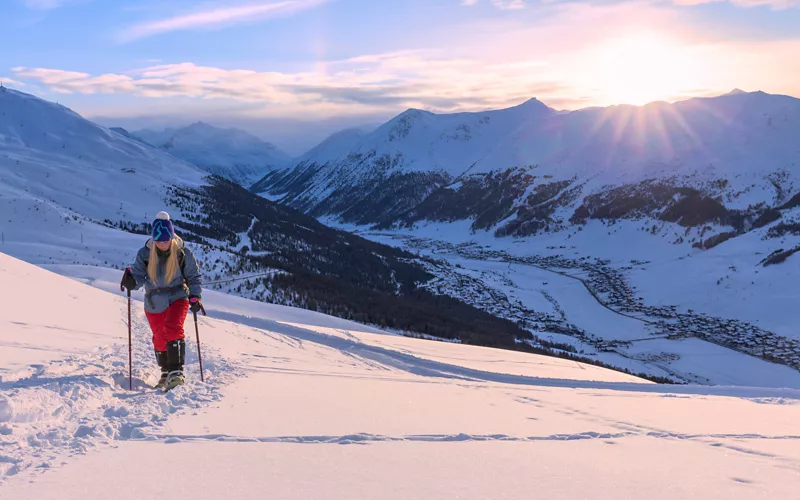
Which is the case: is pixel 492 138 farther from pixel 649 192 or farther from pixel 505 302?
pixel 505 302

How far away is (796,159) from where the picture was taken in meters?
72.6

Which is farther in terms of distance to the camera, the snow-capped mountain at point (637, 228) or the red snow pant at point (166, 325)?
the snow-capped mountain at point (637, 228)

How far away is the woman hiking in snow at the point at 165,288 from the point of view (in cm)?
616

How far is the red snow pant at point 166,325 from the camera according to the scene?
6273 millimetres

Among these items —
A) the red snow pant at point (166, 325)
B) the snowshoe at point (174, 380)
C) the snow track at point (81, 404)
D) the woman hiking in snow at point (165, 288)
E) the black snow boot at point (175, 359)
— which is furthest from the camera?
the red snow pant at point (166, 325)

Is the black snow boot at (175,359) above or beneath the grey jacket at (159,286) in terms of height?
beneath

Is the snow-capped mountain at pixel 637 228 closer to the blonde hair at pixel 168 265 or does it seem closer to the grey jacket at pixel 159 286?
the grey jacket at pixel 159 286

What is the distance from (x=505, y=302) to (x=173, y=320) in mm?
39286

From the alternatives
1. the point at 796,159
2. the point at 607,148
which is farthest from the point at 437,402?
the point at 607,148

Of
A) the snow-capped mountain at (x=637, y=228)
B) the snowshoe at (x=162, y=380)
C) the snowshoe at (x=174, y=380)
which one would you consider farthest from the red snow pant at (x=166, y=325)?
the snow-capped mountain at (x=637, y=228)

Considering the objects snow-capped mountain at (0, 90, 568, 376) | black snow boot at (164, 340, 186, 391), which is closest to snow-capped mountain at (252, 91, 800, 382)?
snow-capped mountain at (0, 90, 568, 376)

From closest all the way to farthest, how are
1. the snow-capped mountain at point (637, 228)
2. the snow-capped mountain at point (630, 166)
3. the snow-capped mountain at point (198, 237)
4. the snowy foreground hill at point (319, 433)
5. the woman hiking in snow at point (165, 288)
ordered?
the snowy foreground hill at point (319, 433) → the woman hiking in snow at point (165, 288) → the snow-capped mountain at point (198, 237) → the snow-capped mountain at point (637, 228) → the snow-capped mountain at point (630, 166)

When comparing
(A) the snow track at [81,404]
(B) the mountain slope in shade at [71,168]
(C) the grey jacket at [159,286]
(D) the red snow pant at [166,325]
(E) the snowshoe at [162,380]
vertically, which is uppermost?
(B) the mountain slope in shade at [71,168]

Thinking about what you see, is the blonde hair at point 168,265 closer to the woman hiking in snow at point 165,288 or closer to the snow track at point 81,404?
the woman hiking in snow at point 165,288
